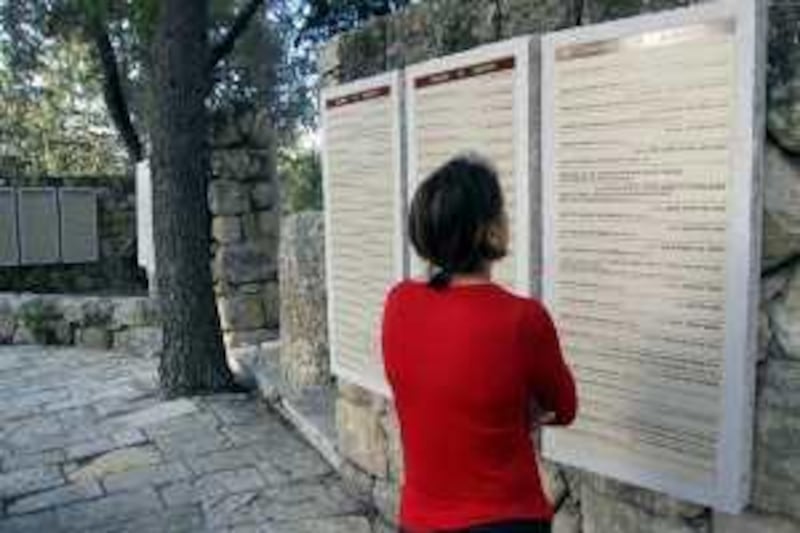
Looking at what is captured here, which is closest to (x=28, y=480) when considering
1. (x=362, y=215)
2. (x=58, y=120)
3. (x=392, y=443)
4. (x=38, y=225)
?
(x=392, y=443)

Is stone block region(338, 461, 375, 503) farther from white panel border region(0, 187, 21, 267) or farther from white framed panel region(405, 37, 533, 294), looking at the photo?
white panel border region(0, 187, 21, 267)

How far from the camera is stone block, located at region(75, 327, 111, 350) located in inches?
432

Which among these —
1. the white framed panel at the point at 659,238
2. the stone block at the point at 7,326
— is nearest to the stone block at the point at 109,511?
the white framed panel at the point at 659,238

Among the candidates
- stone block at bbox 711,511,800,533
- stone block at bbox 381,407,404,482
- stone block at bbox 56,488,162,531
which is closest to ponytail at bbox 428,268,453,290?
stone block at bbox 711,511,800,533

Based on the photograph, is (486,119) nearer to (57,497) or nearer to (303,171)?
(57,497)

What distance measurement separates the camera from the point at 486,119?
3770 millimetres

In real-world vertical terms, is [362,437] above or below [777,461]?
below

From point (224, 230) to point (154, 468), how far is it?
3.99 metres

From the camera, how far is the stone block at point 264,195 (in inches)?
394

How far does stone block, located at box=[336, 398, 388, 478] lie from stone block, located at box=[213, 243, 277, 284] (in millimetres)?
4487

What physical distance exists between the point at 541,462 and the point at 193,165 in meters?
4.66

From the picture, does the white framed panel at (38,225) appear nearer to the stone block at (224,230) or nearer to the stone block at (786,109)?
the stone block at (224,230)

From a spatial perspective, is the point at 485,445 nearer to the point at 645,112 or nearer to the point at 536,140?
the point at 645,112

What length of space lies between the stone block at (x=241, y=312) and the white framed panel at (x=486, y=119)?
5.68 m
